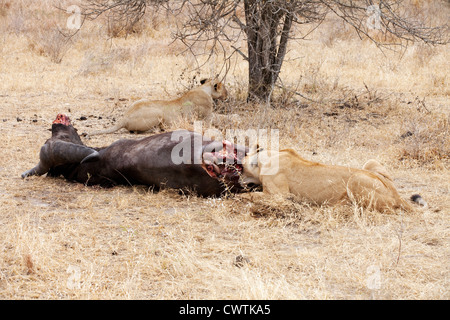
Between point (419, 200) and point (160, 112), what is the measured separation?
4618 mm

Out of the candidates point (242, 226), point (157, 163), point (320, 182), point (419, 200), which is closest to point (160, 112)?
point (157, 163)

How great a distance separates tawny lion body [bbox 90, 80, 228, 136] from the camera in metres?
8.51

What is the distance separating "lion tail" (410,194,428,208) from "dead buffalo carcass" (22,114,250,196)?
5.06ft

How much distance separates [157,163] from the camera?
5.42m

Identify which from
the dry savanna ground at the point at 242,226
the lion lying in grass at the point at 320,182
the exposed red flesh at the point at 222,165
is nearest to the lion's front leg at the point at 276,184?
the lion lying in grass at the point at 320,182

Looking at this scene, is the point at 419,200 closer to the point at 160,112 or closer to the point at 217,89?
the point at 160,112

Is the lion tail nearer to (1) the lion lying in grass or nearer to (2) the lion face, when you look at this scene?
(1) the lion lying in grass

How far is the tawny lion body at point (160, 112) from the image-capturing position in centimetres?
851

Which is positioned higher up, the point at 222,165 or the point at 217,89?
the point at 217,89

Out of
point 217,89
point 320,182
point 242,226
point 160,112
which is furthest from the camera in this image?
point 217,89

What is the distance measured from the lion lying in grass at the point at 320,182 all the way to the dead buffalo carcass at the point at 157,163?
0.88ft

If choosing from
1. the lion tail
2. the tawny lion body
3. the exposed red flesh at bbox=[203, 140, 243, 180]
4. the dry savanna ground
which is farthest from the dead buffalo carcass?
the tawny lion body

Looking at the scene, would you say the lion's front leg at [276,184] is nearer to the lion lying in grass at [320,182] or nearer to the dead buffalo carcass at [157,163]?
the lion lying in grass at [320,182]

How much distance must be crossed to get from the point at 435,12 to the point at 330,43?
5.67 meters
